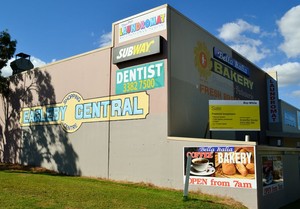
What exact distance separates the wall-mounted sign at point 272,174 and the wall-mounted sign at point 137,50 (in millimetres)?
7680

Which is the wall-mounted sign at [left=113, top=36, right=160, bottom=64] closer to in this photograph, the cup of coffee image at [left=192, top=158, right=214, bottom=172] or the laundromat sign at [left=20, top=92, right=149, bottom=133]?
the laundromat sign at [left=20, top=92, right=149, bottom=133]

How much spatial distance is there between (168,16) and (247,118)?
7.46 meters

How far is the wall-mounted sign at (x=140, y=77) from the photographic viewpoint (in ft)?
58.1

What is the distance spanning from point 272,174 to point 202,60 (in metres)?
8.97

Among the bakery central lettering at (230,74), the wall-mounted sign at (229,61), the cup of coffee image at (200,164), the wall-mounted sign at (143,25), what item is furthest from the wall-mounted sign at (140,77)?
the wall-mounted sign at (229,61)

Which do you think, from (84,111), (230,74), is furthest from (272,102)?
(84,111)

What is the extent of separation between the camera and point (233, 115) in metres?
19.3

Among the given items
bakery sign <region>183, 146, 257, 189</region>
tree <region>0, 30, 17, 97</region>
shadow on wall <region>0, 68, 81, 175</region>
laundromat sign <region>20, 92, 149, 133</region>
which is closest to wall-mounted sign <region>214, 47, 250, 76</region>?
laundromat sign <region>20, 92, 149, 133</region>

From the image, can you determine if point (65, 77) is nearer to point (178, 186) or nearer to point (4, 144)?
point (4, 144)

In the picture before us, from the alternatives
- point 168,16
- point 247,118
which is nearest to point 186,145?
point 247,118

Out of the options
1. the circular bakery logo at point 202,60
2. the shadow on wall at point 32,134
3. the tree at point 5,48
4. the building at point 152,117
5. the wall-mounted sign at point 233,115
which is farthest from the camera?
the tree at point 5,48

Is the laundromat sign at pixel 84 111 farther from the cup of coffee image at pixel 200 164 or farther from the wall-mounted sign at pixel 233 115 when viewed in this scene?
the cup of coffee image at pixel 200 164

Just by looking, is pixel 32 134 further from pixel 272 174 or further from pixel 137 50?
pixel 272 174

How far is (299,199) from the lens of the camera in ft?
59.5
